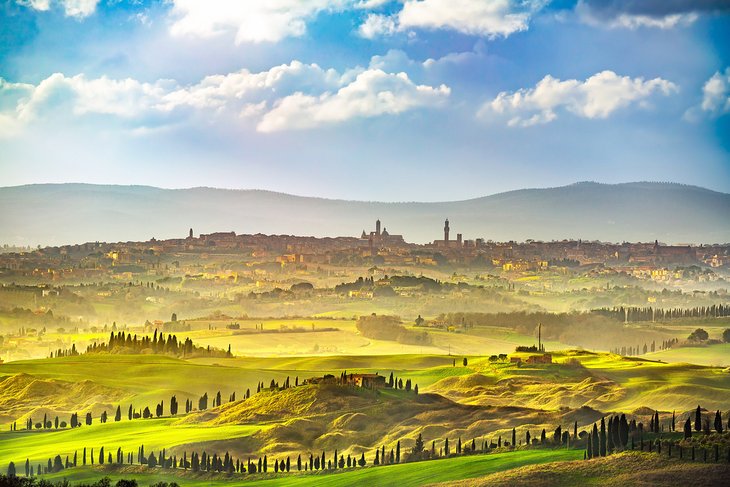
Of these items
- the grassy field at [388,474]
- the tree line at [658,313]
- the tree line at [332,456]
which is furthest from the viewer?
the tree line at [658,313]

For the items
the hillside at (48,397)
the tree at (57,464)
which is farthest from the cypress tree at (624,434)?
the hillside at (48,397)

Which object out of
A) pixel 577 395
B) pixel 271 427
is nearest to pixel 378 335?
pixel 577 395

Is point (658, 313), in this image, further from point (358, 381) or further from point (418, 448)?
point (418, 448)

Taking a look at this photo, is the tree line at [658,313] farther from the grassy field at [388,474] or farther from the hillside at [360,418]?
the grassy field at [388,474]

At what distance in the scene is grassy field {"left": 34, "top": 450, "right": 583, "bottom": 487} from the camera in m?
64.6

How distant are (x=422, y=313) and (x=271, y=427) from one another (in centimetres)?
10993

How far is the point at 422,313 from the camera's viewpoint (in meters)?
189

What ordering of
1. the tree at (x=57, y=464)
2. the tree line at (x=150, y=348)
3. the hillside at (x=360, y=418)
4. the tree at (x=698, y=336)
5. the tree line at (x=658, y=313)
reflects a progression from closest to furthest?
the tree at (x=57, y=464)
the hillside at (x=360, y=418)
the tree line at (x=150, y=348)
the tree at (x=698, y=336)
the tree line at (x=658, y=313)

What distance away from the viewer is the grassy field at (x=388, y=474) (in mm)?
64562

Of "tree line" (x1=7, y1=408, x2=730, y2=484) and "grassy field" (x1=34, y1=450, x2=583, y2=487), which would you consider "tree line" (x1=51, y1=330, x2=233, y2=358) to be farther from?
"grassy field" (x1=34, y1=450, x2=583, y2=487)

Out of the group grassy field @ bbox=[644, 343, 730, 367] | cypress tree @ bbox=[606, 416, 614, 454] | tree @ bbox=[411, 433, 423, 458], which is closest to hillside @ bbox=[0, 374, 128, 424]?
tree @ bbox=[411, 433, 423, 458]

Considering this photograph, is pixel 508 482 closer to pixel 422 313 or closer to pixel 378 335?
pixel 378 335

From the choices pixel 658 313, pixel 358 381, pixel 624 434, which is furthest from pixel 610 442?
pixel 658 313

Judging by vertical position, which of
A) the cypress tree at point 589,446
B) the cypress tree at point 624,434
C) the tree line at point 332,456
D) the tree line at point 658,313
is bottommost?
the tree line at point 332,456
